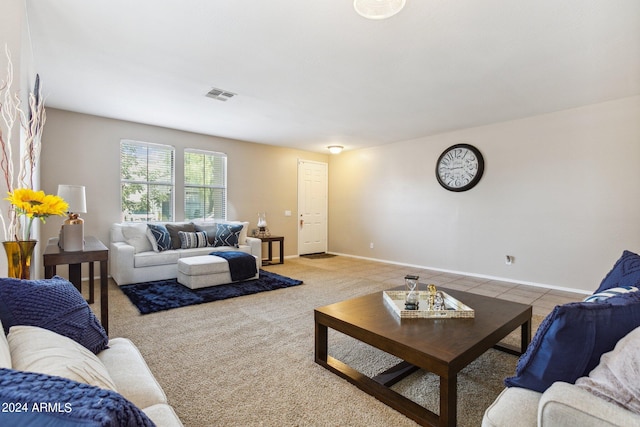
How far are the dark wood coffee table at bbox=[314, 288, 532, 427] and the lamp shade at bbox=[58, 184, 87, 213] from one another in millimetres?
2734

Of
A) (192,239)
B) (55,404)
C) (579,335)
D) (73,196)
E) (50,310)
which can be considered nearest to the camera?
(55,404)

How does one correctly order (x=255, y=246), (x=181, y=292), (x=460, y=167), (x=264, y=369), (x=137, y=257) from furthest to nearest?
(x=255, y=246) < (x=460, y=167) < (x=137, y=257) < (x=181, y=292) < (x=264, y=369)

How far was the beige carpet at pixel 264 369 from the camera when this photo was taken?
170 centimetres

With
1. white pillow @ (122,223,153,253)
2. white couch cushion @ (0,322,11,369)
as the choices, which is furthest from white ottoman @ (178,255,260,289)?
white couch cushion @ (0,322,11,369)

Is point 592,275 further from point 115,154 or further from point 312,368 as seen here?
point 115,154

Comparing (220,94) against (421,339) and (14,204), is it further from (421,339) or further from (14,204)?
(421,339)

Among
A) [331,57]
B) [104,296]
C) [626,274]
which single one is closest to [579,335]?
[626,274]

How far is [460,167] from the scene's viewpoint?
5.26m

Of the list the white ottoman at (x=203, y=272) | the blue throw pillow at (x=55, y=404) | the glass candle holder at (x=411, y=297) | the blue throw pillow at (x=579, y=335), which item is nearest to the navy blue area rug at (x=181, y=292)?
the white ottoman at (x=203, y=272)

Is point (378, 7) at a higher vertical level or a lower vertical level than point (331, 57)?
lower

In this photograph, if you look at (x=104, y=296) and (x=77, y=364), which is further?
(x=104, y=296)

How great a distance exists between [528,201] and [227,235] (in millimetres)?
4782

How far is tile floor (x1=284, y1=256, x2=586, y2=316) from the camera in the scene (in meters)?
3.86

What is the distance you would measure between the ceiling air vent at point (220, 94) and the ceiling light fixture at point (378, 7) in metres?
2.18
